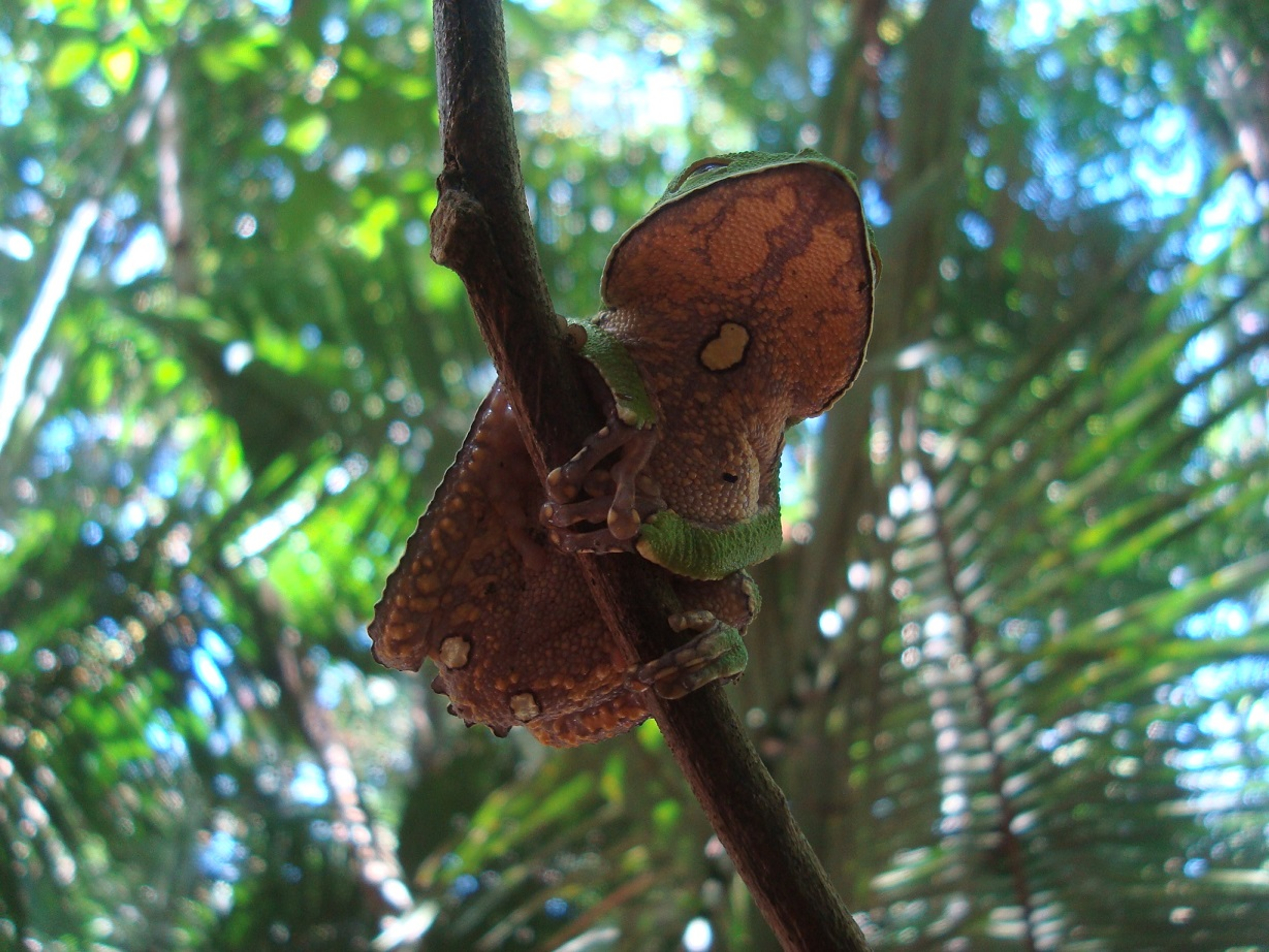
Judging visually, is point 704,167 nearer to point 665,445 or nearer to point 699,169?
point 699,169

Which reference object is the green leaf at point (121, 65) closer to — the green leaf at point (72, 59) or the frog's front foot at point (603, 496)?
the green leaf at point (72, 59)

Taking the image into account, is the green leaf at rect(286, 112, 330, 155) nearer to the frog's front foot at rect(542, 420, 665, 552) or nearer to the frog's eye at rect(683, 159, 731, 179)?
the frog's eye at rect(683, 159, 731, 179)

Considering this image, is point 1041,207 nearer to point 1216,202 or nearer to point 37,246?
point 1216,202

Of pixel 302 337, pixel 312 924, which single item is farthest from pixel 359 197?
pixel 312 924

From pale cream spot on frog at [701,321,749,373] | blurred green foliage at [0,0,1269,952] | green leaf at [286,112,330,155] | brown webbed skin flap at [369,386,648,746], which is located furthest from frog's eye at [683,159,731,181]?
green leaf at [286,112,330,155]

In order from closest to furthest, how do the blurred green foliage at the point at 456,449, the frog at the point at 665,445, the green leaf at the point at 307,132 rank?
1. the frog at the point at 665,445
2. the blurred green foliage at the point at 456,449
3. the green leaf at the point at 307,132

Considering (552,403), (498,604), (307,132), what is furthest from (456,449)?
(552,403)

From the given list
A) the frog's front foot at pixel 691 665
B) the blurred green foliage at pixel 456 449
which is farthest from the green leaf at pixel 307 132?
the frog's front foot at pixel 691 665
